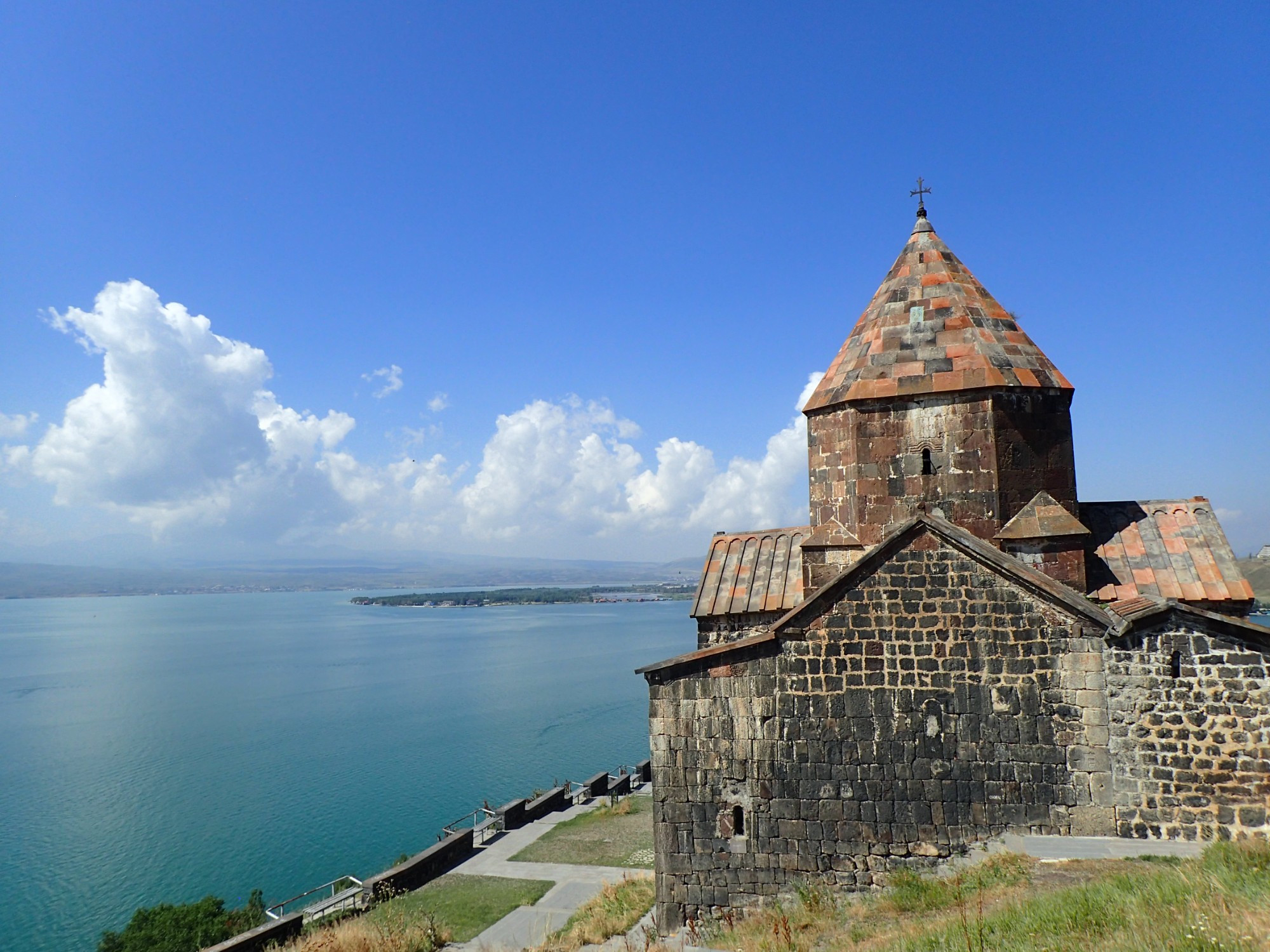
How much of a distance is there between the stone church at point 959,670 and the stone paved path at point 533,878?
3.39 meters

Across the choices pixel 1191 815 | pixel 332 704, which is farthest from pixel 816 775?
pixel 332 704

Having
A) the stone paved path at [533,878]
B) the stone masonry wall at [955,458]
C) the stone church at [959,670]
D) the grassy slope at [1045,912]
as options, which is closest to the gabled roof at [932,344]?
the stone church at [959,670]

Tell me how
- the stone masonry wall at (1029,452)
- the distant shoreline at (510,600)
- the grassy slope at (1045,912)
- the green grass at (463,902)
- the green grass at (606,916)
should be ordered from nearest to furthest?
the grassy slope at (1045,912), the stone masonry wall at (1029,452), the green grass at (606,916), the green grass at (463,902), the distant shoreline at (510,600)

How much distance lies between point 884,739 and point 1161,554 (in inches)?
131

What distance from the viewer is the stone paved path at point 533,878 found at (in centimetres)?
891

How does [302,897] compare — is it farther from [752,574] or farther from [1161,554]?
[1161,554]

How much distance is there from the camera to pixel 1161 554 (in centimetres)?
700

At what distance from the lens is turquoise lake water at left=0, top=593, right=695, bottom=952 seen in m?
17.1

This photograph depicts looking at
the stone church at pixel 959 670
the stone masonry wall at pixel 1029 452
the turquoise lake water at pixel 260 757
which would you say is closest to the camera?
the stone church at pixel 959 670

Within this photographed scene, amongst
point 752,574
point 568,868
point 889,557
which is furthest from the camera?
point 568,868

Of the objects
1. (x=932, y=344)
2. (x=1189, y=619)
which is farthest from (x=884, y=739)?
(x=932, y=344)

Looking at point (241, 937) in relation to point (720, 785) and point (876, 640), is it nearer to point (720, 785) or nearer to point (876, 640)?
point (720, 785)

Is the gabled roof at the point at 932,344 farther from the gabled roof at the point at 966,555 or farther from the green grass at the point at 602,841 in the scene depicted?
the green grass at the point at 602,841

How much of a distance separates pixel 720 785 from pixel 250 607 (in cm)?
16722
